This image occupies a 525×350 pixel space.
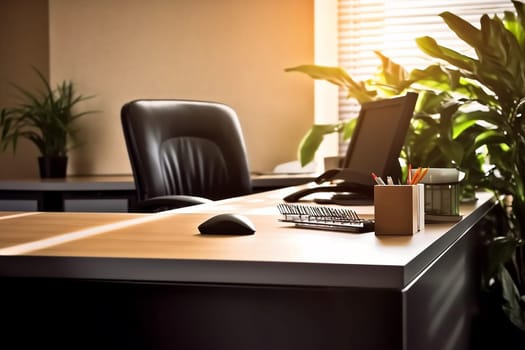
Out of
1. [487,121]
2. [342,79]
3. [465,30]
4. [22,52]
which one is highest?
[22,52]

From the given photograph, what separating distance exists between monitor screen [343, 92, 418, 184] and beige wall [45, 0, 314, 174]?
5.46 ft

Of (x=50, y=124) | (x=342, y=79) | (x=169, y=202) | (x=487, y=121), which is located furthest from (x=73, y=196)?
(x=487, y=121)

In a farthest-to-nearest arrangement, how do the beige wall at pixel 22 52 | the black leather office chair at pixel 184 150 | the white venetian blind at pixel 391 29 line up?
1. the beige wall at pixel 22 52
2. the white venetian blind at pixel 391 29
3. the black leather office chair at pixel 184 150

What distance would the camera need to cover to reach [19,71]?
14.2 feet

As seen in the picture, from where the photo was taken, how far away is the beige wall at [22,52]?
4.30 meters

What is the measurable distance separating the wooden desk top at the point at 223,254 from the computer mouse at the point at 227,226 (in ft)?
0.08

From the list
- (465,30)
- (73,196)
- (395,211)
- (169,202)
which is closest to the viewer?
(395,211)

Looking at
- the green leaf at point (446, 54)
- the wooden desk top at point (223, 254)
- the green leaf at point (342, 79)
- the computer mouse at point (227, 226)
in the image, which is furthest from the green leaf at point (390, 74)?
the computer mouse at point (227, 226)

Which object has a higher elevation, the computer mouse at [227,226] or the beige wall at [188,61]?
the beige wall at [188,61]

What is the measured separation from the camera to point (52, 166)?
152 inches

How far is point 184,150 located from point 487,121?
1.18 meters

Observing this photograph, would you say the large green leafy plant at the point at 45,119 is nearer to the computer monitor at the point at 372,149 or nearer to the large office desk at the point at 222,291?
the computer monitor at the point at 372,149

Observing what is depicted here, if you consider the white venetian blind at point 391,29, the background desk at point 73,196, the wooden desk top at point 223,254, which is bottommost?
the background desk at point 73,196

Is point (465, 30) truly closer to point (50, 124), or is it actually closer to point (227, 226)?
point (227, 226)
